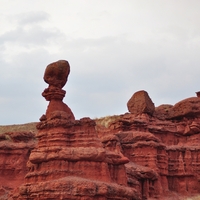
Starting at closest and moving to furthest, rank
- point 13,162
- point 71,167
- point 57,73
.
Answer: point 71,167, point 57,73, point 13,162

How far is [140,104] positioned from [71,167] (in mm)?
23560

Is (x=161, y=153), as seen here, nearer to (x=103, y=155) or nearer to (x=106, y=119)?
(x=103, y=155)

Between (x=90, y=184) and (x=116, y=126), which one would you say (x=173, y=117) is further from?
(x=90, y=184)

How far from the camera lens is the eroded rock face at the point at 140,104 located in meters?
46.0

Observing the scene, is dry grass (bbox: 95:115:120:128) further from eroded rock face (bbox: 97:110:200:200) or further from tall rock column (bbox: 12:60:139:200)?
tall rock column (bbox: 12:60:139:200)

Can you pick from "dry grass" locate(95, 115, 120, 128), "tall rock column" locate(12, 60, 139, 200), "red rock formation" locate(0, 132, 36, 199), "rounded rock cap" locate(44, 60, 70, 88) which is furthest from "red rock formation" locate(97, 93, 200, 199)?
"dry grass" locate(95, 115, 120, 128)

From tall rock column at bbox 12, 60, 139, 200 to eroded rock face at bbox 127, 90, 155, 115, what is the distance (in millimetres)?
20468

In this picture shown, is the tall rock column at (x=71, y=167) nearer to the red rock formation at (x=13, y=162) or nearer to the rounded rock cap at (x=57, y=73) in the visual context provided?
the rounded rock cap at (x=57, y=73)

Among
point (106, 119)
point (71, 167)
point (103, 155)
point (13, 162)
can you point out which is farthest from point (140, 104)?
point (71, 167)

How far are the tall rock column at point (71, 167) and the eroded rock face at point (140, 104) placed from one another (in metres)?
20.5

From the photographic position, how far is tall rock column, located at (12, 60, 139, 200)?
21.9m

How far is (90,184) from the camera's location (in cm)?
2188

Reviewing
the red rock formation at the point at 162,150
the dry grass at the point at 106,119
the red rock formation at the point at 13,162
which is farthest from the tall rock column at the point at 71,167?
the dry grass at the point at 106,119

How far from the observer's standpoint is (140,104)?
46.3 meters
